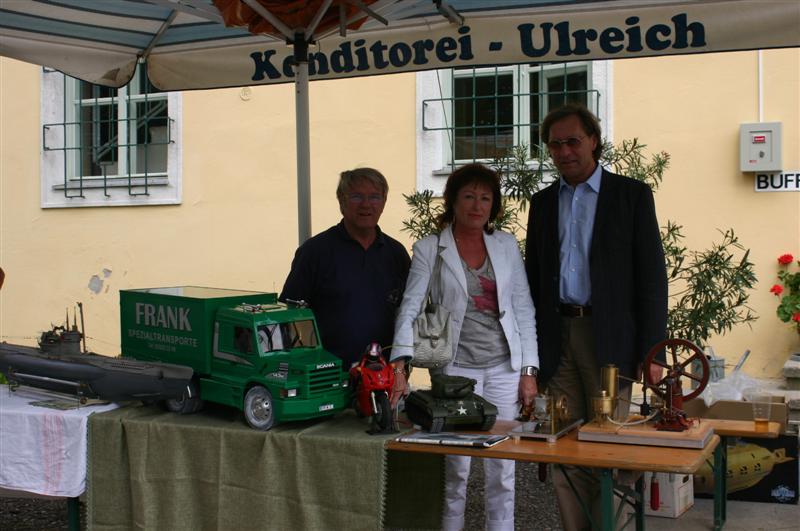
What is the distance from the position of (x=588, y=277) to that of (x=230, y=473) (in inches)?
61.0

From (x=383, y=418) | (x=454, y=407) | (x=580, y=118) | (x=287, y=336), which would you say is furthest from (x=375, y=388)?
(x=580, y=118)

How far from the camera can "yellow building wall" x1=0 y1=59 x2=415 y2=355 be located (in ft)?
27.0

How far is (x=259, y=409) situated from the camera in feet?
11.6

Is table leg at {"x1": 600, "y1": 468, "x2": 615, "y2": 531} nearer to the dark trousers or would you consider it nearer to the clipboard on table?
the clipboard on table

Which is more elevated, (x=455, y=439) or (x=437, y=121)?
(x=437, y=121)

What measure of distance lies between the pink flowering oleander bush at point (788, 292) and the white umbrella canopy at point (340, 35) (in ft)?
10.4

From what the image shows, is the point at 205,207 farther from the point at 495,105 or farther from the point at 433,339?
the point at 433,339

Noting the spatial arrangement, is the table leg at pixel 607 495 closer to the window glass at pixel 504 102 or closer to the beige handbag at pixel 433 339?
the beige handbag at pixel 433 339

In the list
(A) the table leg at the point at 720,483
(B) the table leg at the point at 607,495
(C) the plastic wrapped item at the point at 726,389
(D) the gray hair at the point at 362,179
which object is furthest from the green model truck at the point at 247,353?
(C) the plastic wrapped item at the point at 726,389

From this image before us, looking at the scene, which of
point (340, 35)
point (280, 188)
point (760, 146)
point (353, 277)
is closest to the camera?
point (353, 277)

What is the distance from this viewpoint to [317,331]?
3.73 meters

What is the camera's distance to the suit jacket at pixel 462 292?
3.71 m

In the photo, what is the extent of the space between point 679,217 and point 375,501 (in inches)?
187

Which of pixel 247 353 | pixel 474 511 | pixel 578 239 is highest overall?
pixel 578 239
